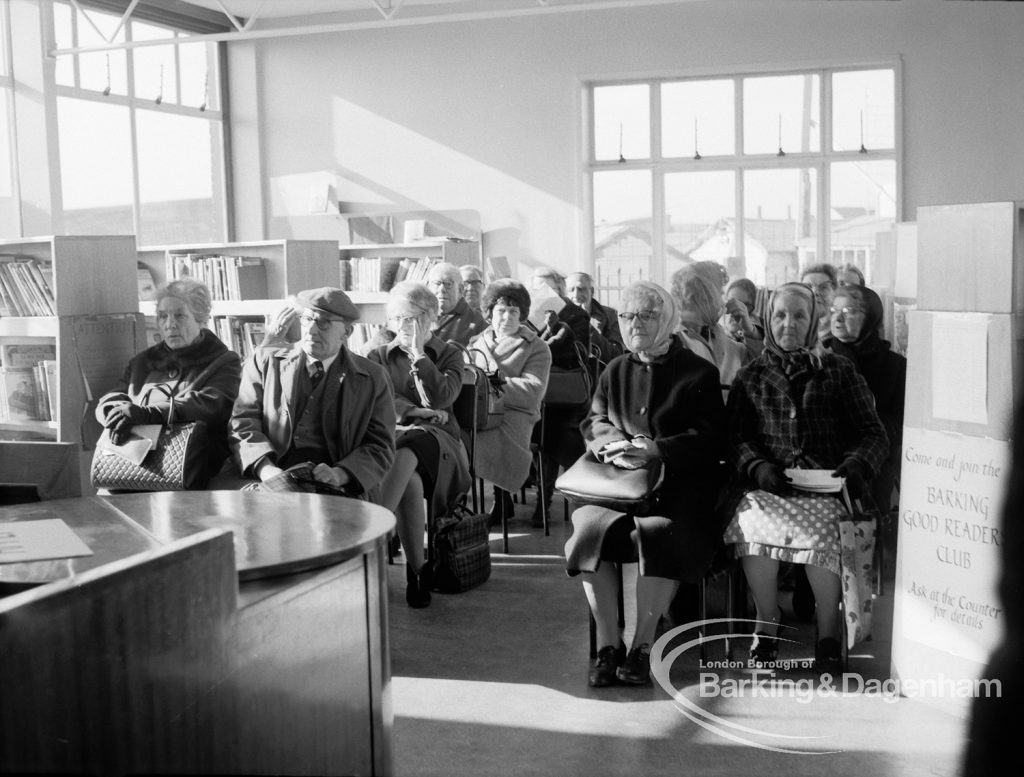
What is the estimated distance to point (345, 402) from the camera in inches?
185

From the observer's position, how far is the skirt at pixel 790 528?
13.2 ft

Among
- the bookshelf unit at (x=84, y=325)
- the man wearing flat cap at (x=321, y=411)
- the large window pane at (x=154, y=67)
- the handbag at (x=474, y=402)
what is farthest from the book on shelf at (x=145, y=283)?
the large window pane at (x=154, y=67)

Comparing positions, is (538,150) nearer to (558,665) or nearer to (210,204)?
(210,204)

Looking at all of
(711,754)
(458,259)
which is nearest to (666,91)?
(458,259)

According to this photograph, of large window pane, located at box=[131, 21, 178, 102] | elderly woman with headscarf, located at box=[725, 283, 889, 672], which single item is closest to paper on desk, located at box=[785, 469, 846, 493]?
elderly woman with headscarf, located at box=[725, 283, 889, 672]

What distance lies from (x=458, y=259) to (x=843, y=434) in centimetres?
598

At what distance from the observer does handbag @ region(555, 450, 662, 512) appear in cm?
407

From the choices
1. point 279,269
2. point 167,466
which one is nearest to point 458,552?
point 167,466

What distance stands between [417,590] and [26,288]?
2903 mm

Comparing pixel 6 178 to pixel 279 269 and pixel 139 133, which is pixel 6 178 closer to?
pixel 139 133

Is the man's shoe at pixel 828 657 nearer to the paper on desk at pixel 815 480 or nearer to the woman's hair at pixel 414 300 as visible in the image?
the paper on desk at pixel 815 480

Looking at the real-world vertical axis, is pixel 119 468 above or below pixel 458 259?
below

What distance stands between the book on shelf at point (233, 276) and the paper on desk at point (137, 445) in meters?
2.85

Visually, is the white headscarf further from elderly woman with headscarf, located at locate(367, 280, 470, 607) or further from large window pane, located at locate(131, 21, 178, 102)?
large window pane, located at locate(131, 21, 178, 102)
